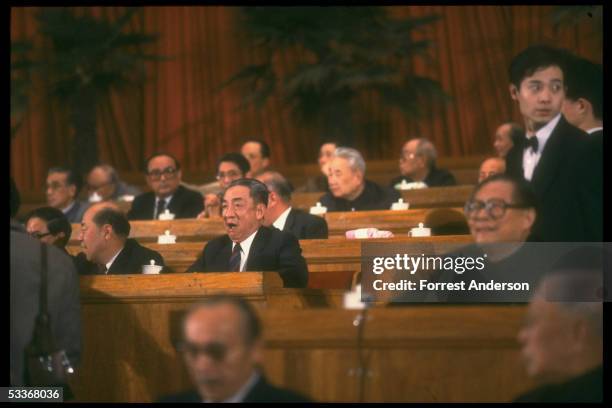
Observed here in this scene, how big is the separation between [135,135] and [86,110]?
1.92 meters

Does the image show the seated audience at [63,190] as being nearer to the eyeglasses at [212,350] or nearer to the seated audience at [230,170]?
the seated audience at [230,170]

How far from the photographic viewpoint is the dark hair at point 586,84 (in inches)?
182

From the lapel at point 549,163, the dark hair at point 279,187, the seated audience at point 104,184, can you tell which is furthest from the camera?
the seated audience at point 104,184

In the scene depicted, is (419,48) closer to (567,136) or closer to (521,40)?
(521,40)

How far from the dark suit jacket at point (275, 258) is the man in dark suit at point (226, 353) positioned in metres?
1.51

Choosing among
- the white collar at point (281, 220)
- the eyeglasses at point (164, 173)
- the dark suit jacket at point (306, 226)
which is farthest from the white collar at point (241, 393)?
the eyeglasses at point (164, 173)

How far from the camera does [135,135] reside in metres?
12.3

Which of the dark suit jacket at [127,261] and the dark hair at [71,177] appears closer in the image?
the dark suit jacket at [127,261]

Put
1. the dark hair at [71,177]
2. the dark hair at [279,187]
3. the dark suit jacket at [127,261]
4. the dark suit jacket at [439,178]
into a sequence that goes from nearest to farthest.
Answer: the dark suit jacket at [127,261] → the dark hair at [279,187] → the dark hair at [71,177] → the dark suit jacket at [439,178]

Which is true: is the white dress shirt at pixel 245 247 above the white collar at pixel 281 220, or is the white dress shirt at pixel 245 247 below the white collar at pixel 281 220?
below

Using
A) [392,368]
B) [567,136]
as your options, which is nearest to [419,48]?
[567,136]

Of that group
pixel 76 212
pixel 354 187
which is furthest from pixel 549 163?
pixel 76 212
